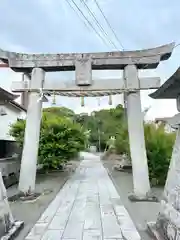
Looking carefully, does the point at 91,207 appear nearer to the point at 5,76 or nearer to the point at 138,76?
the point at 138,76

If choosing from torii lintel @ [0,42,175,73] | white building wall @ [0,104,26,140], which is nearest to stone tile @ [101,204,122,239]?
torii lintel @ [0,42,175,73]

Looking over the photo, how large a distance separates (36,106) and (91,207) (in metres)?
3.84

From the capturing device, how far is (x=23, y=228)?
552 cm

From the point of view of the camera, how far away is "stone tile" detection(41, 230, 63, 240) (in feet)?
15.8

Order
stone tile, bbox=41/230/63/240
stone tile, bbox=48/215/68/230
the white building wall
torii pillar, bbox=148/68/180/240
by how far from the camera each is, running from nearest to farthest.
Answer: torii pillar, bbox=148/68/180/240, stone tile, bbox=41/230/63/240, stone tile, bbox=48/215/68/230, the white building wall

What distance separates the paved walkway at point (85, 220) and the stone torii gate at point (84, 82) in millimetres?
1507

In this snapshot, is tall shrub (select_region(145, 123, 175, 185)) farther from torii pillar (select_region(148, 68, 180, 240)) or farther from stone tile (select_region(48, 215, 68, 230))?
torii pillar (select_region(148, 68, 180, 240))

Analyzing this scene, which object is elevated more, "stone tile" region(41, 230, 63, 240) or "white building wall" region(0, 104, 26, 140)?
"white building wall" region(0, 104, 26, 140)

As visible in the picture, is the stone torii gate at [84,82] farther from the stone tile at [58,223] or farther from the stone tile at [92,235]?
the stone tile at [92,235]

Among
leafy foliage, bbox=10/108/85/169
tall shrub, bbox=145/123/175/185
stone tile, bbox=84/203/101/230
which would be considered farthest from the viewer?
leafy foliage, bbox=10/108/85/169

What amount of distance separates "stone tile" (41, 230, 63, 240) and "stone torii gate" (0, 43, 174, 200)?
3.89 m

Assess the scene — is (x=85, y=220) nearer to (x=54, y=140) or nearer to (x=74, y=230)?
(x=74, y=230)

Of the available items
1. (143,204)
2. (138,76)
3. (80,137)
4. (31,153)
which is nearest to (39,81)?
(31,153)

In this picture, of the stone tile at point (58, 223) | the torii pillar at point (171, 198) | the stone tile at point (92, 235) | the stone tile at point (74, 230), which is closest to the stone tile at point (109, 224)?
the stone tile at point (92, 235)
